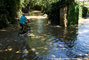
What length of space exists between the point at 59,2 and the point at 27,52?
10814 millimetres

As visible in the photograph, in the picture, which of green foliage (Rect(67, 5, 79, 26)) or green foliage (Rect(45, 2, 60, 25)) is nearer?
green foliage (Rect(67, 5, 79, 26))

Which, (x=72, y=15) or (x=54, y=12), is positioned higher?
(x=54, y=12)

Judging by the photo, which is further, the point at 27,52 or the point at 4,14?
the point at 4,14

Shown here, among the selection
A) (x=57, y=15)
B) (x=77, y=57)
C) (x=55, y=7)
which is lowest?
(x=77, y=57)

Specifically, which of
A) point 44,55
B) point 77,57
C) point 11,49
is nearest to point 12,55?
point 11,49

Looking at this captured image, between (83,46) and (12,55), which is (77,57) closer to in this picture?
(83,46)

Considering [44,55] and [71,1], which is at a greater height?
[71,1]

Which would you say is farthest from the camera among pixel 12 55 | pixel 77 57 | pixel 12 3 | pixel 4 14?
pixel 12 3

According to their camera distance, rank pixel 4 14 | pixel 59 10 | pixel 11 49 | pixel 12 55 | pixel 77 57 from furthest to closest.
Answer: pixel 59 10, pixel 4 14, pixel 11 49, pixel 12 55, pixel 77 57

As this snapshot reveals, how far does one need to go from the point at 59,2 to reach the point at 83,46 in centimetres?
957

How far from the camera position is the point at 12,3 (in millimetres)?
17188

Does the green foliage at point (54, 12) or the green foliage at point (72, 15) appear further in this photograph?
the green foliage at point (54, 12)

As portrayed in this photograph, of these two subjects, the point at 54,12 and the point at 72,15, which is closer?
the point at 72,15

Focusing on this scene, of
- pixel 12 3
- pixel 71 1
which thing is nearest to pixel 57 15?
pixel 71 1
